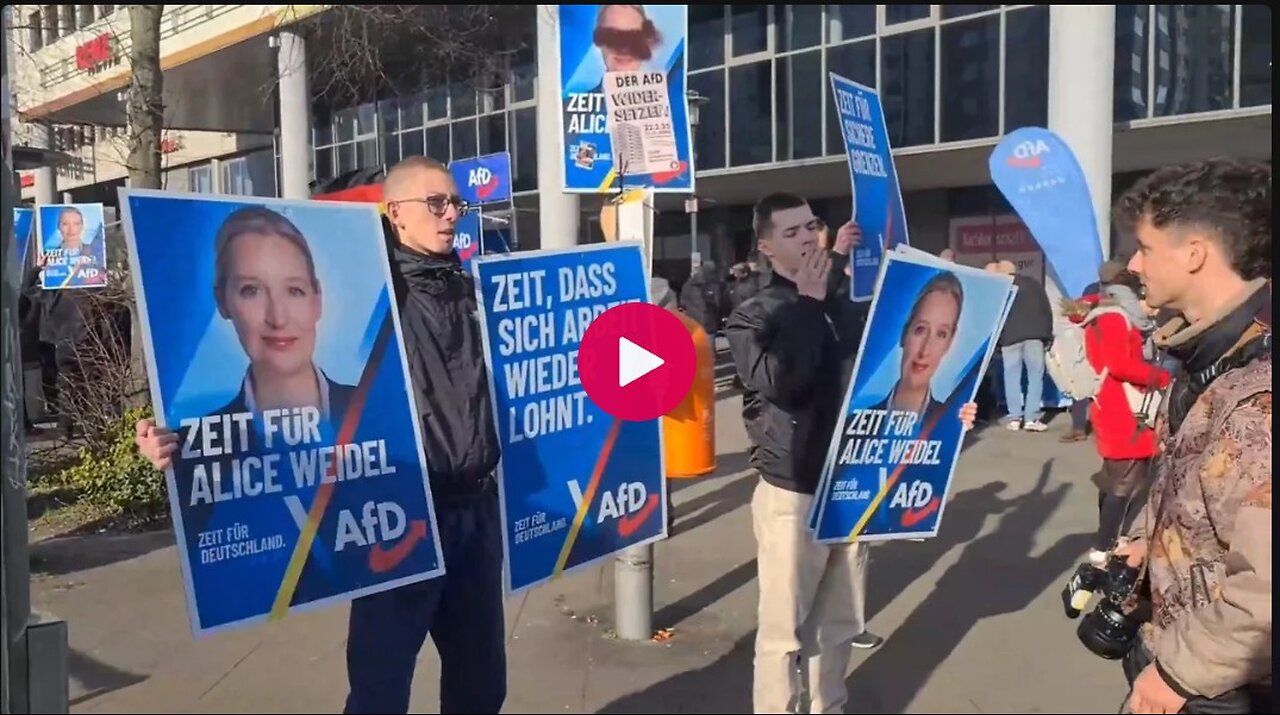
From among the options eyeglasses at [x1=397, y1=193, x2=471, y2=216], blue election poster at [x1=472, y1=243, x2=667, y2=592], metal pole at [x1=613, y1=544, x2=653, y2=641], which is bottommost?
metal pole at [x1=613, y1=544, x2=653, y2=641]

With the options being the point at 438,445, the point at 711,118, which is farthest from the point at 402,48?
the point at 711,118

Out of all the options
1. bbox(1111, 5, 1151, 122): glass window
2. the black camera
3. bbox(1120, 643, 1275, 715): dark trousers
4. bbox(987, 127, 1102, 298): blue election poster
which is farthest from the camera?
bbox(1111, 5, 1151, 122): glass window

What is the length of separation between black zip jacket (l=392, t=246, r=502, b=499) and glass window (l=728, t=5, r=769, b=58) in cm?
1129

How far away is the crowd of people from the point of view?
1.89 meters

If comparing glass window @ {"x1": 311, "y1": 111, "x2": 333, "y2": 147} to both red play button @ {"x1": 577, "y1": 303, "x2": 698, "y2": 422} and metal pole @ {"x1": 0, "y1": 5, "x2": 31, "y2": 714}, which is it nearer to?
red play button @ {"x1": 577, "y1": 303, "x2": 698, "y2": 422}

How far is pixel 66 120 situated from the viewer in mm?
2889

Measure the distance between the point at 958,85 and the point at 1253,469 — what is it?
1072cm

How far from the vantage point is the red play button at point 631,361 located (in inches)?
108

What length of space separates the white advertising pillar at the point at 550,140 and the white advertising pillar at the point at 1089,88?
26.3 feet

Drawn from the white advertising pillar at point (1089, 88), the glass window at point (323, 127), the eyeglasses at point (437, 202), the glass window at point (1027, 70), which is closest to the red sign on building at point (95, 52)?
the glass window at point (323, 127)

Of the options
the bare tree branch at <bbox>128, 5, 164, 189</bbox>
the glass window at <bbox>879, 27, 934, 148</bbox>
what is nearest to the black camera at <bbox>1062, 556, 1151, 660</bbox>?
the bare tree branch at <bbox>128, 5, 164, 189</bbox>

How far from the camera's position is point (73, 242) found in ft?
9.32

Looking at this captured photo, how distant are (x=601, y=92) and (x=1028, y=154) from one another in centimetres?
277

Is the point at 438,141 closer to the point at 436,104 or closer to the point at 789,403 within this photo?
the point at 436,104
